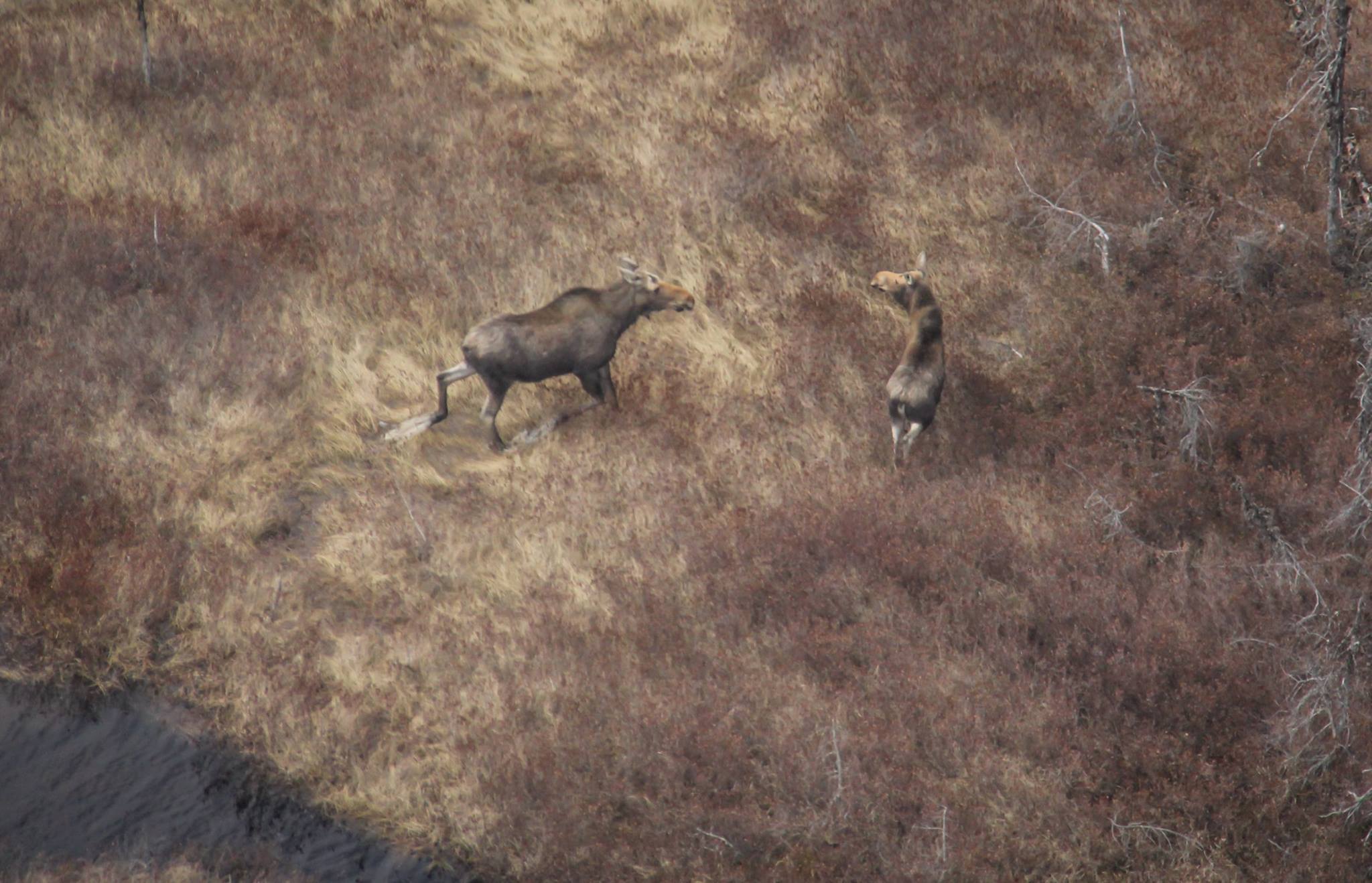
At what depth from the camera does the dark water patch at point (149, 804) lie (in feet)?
23.6

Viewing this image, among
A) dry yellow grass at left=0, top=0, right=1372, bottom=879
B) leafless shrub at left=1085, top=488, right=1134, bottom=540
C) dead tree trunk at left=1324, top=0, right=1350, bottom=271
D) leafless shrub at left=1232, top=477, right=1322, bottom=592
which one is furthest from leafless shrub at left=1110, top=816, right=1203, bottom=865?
dead tree trunk at left=1324, top=0, right=1350, bottom=271

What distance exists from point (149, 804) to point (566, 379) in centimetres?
471

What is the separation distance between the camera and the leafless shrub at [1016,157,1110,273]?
32.7 feet

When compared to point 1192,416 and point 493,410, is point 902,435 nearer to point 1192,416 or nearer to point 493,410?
point 1192,416

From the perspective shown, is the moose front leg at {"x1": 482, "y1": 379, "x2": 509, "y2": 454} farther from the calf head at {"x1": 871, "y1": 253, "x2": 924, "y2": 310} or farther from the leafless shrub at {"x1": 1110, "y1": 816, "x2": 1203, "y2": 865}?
the leafless shrub at {"x1": 1110, "y1": 816, "x2": 1203, "y2": 865}

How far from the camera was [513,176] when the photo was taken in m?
12.1

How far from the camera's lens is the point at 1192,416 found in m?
8.28

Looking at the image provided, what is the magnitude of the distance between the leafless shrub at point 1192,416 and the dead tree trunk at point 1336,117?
1897 millimetres

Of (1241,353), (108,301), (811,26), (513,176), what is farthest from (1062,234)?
(108,301)

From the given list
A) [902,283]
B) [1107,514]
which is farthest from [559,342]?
[1107,514]

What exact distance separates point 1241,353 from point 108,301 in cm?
1004

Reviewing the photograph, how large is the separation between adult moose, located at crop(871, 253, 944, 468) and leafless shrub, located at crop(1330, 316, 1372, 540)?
2839 millimetres

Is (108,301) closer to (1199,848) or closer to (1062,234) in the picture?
(1062,234)

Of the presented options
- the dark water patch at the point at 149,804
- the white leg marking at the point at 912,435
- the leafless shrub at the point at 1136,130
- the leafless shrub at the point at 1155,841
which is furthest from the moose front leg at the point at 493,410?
the leafless shrub at the point at 1136,130
